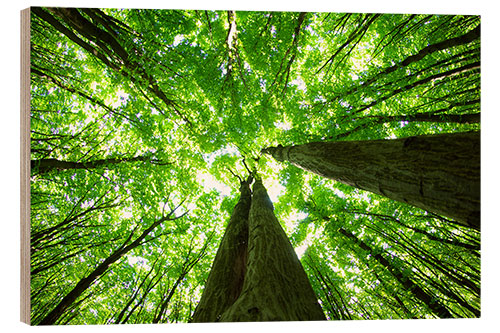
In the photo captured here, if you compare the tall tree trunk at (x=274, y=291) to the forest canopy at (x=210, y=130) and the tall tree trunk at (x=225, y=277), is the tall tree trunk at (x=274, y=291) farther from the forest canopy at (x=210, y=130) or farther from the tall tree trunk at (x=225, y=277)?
the forest canopy at (x=210, y=130)

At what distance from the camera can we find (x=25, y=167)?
241 centimetres

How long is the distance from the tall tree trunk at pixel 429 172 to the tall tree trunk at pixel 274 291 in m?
0.98

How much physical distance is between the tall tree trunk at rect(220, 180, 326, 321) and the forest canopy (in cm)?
97

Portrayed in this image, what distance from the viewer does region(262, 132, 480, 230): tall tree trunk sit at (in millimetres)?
1105

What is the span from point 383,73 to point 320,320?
369cm

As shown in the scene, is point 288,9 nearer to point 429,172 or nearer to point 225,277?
point 429,172

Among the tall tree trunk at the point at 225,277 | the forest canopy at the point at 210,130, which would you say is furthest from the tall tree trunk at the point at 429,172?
the tall tree trunk at the point at 225,277

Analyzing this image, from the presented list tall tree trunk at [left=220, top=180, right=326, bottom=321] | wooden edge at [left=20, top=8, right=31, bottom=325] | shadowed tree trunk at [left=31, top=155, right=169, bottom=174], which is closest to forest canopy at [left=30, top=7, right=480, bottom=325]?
shadowed tree trunk at [left=31, top=155, right=169, bottom=174]

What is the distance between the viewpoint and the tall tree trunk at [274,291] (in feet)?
4.30

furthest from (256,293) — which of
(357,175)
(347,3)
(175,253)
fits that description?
(175,253)

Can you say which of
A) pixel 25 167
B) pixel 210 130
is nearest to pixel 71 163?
pixel 25 167

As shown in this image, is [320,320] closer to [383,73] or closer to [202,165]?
[383,73]

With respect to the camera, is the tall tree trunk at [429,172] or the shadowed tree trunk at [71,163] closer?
the tall tree trunk at [429,172]

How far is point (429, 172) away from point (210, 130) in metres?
4.73
